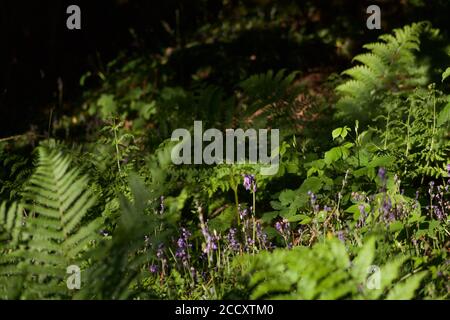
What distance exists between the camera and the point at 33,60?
7457 mm

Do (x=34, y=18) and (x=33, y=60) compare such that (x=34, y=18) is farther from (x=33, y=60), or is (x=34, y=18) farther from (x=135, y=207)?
(x=135, y=207)

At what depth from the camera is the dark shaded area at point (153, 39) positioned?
677 centimetres

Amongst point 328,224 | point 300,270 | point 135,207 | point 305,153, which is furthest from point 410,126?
point 135,207

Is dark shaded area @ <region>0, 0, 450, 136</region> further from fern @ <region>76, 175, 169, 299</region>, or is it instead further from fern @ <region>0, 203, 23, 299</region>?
fern @ <region>76, 175, 169, 299</region>

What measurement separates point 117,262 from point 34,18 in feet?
20.9

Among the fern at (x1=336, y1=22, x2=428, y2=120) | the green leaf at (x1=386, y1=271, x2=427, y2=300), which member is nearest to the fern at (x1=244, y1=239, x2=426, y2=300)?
the green leaf at (x1=386, y1=271, x2=427, y2=300)

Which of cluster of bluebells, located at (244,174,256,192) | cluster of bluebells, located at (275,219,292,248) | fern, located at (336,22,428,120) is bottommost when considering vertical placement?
cluster of bluebells, located at (275,219,292,248)

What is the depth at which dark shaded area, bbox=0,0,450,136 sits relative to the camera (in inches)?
267

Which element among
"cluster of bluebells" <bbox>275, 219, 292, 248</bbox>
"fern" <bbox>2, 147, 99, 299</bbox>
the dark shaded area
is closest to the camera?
"fern" <bbox>2, 147, 99, 299</bbox>

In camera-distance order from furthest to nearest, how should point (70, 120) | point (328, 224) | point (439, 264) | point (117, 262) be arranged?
point (70, 120) < point (328, 224) < point (439, 264) < point (117, 262)

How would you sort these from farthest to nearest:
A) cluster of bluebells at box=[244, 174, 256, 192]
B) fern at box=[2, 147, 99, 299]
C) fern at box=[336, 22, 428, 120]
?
fern at box=[336, 22, 428, 120]
cluster of bluebells at box=[244, 174, 256, 192]
fern at box=[2, 147, 99, 299]

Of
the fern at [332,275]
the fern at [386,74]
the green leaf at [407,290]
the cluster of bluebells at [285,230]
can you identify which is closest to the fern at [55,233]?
the fern at [332,275]

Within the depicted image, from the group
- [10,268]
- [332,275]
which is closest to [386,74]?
[332,275]

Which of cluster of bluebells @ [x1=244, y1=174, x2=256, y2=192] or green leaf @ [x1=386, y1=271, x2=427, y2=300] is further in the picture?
cluster of bluebells @ [x1=244, y1=174, x2=256, y2=192]
